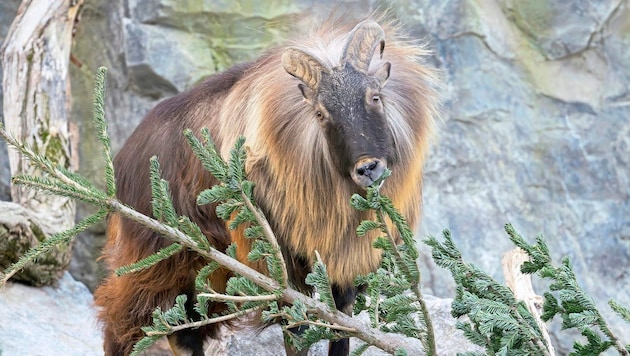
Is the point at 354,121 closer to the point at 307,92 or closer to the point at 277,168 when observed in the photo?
the point at 307,92

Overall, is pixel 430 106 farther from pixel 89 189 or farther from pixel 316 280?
pixel 89 189

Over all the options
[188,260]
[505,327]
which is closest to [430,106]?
[188,260]

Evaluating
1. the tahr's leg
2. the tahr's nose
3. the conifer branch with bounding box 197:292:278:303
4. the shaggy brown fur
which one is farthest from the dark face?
the tahr's leg

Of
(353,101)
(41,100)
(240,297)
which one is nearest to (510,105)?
(41,100)

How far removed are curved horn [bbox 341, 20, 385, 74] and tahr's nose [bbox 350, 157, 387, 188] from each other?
53cm

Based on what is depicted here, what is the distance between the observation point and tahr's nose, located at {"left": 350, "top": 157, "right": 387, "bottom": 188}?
3879 mm

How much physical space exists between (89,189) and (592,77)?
6266 mm

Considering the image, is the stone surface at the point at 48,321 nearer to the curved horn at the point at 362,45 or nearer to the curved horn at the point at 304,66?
the curved horn at the point at 304,66

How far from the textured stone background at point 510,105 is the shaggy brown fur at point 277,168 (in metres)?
3.27

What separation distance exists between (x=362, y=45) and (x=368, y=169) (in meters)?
0.70

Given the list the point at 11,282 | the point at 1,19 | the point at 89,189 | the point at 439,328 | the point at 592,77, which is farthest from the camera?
the point at 1,19

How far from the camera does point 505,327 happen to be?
9.90 ft

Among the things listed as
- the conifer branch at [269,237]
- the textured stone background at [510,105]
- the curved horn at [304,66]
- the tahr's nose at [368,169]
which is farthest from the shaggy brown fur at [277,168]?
the textured stone background at [510,105]

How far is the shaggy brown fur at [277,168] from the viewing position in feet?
14.5
